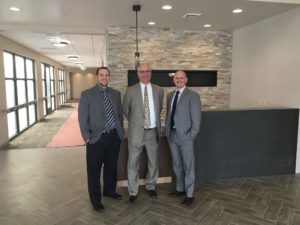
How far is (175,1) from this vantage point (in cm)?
362

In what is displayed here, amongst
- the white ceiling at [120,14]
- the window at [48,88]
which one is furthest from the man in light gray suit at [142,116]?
the window at [48,88]

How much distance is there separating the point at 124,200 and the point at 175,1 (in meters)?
2.80

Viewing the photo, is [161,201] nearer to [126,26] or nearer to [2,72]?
[126,26]

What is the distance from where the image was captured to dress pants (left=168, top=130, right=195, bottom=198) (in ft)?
9.91

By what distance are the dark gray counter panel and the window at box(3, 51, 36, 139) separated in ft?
17.7

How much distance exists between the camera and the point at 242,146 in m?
3.88

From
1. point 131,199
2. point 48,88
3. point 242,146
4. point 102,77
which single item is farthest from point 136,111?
point 48,88

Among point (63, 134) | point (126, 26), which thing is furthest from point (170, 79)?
point (63, 134)

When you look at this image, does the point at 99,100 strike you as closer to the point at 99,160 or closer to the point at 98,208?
the point at 99,160

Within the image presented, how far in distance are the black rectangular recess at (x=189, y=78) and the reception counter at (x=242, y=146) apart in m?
2.07

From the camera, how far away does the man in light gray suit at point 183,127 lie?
9.57 feet

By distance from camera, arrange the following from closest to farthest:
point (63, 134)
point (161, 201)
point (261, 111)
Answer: point (161, 201) → point (261, 111) → point (63, 134)

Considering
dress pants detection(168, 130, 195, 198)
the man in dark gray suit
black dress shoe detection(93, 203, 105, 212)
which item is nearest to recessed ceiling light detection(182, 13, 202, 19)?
the man in dark gray suit

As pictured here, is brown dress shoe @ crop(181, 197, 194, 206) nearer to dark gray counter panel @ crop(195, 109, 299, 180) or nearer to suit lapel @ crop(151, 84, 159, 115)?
dark gray counter panel @ crop(195, 109, 299, 180)
